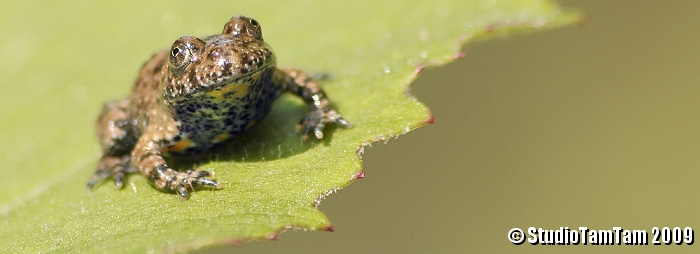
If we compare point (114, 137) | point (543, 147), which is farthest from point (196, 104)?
point (543, 147)

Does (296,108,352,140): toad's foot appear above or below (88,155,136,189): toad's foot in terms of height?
above

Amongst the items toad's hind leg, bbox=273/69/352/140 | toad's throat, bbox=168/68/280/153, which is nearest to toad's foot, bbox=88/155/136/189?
toad's throat, bbox=168/68/280/153

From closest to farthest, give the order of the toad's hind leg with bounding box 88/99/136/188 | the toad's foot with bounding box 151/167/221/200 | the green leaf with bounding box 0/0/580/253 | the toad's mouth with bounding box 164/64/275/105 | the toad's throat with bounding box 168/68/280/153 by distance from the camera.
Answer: the green leaf with bounding box 0/0/580/253 < the toad's mouth with bounding box 164/64/275/105 < the toad's foot with bounding box 151/167/221/200 < the toad's throat with bounding box 168/68/280/153 < the toad's hind leg with bounding box 88/99/136/188

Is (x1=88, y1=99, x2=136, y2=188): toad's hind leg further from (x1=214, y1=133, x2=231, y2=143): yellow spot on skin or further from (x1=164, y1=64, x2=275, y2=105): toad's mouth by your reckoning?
(x1=164, y1=64, x2=275, y2=105): toad's mouth

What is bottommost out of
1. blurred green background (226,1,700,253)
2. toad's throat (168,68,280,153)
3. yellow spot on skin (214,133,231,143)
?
yellow spot on skin (214,133,231,143)

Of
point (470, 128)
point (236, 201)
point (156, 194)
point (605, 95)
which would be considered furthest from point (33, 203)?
point (605, 95)
